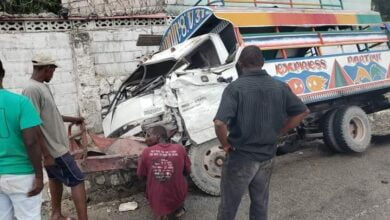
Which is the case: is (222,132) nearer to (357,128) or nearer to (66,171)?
(66,171)

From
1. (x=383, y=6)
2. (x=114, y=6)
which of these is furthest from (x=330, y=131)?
(x=383, y=6)

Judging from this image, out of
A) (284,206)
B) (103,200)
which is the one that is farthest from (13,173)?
(284,206)

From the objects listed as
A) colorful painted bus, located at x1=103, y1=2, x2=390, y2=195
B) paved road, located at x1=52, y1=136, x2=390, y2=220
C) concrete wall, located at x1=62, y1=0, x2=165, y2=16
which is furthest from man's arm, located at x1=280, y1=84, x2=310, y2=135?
concrete wall, located at x1=62, y1=0, x2=165, y2=16

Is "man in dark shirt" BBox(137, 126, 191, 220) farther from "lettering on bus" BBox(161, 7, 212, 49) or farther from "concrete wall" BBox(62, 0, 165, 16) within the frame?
"concrete wall" BBox(62, 0, 165, 16)

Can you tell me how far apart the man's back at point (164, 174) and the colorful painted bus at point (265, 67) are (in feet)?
3.07

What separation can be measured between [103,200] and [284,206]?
2.21 m

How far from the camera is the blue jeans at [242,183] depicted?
3390mm

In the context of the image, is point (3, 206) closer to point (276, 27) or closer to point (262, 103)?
point (262, 103)

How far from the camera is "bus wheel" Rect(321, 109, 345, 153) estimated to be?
6.80 metres

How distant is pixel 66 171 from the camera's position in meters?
4.03

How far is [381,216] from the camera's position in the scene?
4.45 metres

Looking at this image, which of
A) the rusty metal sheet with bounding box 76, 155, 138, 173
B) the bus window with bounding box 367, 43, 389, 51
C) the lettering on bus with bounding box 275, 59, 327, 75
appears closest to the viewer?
the rusty metal sheet with bounding box 76, 155, 138, 173

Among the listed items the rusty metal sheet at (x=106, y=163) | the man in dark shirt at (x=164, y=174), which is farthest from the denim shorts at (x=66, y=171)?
the man in dark shirt at (x=164, y=174)

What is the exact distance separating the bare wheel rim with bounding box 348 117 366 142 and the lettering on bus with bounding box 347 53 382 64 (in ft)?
3.16
